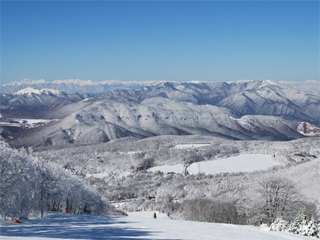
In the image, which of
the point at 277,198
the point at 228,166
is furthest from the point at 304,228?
the point at 228,166

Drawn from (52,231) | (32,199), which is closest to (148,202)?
(32,199)

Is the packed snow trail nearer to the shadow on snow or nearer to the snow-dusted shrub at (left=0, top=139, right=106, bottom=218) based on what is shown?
the shadow on snow

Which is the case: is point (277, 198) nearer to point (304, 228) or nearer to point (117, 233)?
point (304, 228)

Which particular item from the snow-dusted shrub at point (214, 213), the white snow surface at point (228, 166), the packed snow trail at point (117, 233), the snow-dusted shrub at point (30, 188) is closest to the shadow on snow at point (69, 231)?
the packed snow trail at point (117, 233)

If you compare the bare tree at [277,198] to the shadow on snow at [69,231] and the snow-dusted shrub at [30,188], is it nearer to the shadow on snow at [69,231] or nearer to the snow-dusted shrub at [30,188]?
the shadow on snow at [69,231]

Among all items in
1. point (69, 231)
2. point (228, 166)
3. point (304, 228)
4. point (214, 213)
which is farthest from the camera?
point (228, 166)

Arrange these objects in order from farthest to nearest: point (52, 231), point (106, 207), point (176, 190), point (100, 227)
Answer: point (176, 190)
point (106, 207)
point (100, 227)
point (52, 231)

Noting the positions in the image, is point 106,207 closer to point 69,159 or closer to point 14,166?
point 14,166

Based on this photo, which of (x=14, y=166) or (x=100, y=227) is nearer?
(x=100, y=227)
